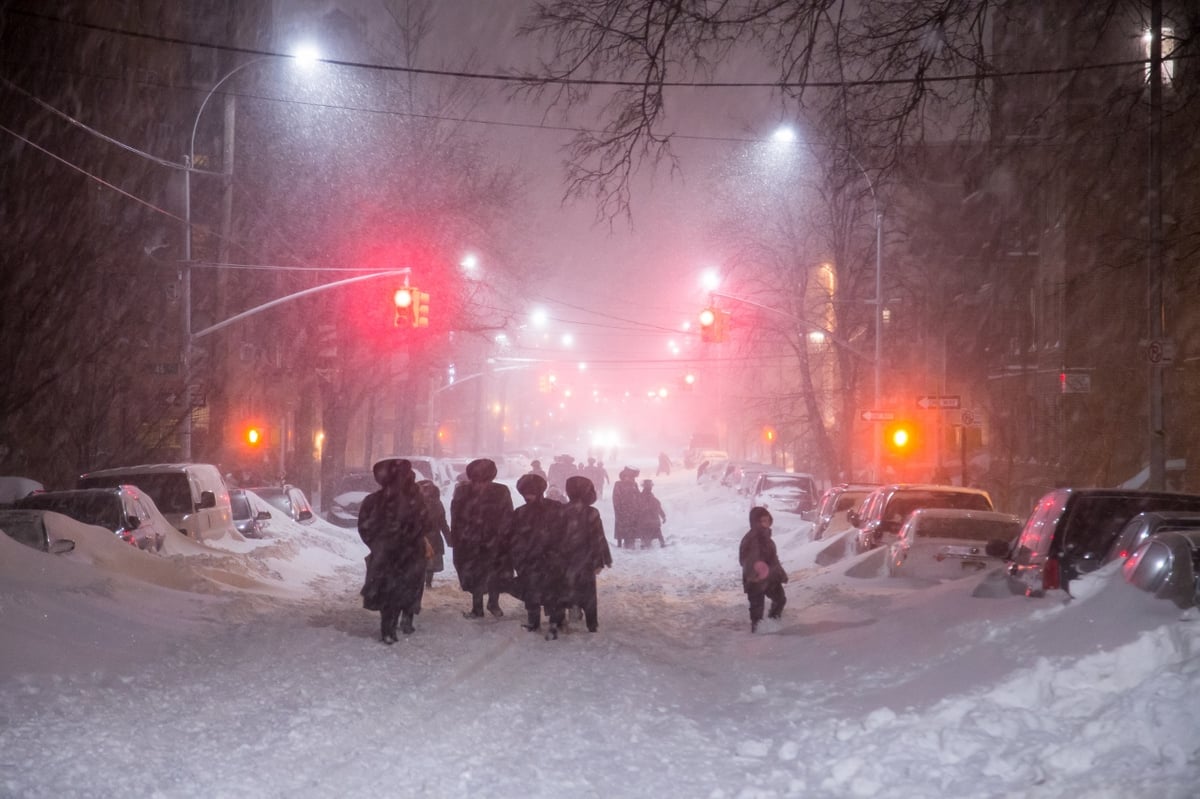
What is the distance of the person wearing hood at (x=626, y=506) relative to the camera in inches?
1112

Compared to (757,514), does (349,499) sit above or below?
below

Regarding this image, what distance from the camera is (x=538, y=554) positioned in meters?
12.1

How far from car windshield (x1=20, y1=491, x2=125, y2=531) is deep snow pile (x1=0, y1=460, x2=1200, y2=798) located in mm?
2474

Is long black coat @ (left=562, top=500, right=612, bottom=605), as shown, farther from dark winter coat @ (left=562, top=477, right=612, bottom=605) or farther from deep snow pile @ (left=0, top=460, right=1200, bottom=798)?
deep snow pile @ (left=0, top=460, right=1200, bottom=798)

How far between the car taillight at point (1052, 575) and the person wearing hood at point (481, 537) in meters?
5.37

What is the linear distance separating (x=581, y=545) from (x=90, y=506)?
7510 millimetres

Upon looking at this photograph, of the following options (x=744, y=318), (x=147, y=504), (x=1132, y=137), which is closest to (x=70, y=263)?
(x=147, y=504)

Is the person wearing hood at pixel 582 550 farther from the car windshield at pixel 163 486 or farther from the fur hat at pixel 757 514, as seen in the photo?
the car windshield at pixel 163 486

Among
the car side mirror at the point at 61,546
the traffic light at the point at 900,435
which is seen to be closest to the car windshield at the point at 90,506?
the car side mirror at the point at 61,546

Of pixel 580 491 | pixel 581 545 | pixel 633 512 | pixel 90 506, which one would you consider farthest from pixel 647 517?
pixel 581 545

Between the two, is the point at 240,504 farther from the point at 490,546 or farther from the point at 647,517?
the point at 490,546

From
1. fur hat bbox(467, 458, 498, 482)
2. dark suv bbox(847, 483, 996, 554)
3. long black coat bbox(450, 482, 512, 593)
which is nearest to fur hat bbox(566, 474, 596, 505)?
long black coat bbox(450, 482, 512, 593)

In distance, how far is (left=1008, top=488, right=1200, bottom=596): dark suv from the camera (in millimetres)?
10289

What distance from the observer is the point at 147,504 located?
1697 cm
